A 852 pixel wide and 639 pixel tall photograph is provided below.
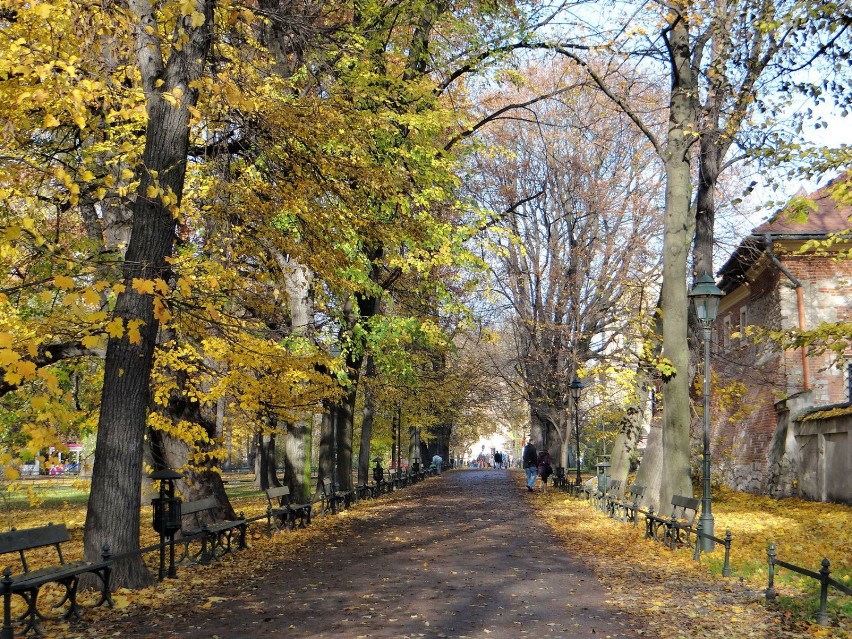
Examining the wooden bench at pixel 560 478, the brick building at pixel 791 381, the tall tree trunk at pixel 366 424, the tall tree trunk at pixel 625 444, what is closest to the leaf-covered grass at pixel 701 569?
the tall tree trunk at pixel 625 444

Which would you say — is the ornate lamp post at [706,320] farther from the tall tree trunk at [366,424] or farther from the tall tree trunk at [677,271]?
the tall tree trunk at [366,424]

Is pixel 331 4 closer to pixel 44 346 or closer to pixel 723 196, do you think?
pixel 44 346

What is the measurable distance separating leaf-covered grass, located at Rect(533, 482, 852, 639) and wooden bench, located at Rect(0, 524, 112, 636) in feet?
19.0

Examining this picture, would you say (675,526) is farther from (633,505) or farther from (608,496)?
(608,496)

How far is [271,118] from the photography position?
40.7 feet

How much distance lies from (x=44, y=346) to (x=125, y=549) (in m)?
3.81

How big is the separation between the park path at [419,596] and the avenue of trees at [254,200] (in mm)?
2051

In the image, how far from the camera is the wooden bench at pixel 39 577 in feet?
26.0

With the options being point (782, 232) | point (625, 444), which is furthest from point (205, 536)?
point (782, 232)

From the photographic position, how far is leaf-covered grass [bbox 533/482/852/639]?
337 inches

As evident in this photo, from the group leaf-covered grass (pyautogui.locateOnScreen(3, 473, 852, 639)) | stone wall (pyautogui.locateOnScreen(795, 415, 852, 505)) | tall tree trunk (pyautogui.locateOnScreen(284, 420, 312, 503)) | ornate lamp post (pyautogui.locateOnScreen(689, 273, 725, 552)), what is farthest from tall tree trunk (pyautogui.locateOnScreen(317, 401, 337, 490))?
stone wall (pyautogui.locateOnScreen(795, 415, 852, 505))

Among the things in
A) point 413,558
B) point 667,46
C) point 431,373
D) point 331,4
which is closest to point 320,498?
point 413,558

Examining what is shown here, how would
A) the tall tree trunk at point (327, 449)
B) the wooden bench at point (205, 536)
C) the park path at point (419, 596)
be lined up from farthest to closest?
the tall tree trunk at point (327, 449)
the wooden bench at point (205, 536)
the park path at point (419, 596)

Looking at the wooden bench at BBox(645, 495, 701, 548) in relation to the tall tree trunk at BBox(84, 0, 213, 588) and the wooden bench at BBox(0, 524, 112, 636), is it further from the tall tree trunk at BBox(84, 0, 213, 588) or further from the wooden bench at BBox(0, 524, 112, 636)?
the wooden bench at BBox(0, 524, 112, 636)
